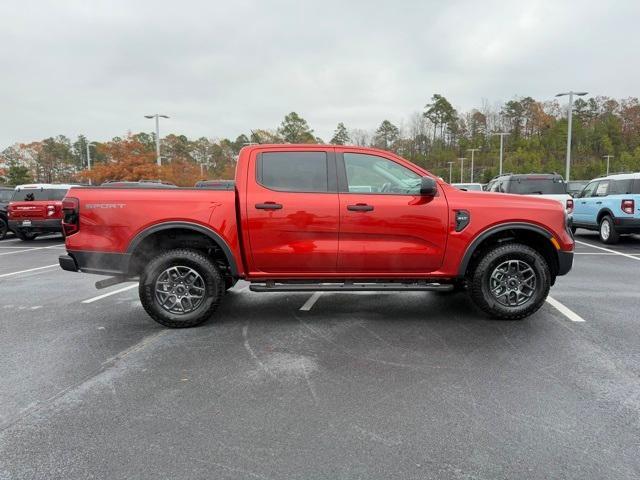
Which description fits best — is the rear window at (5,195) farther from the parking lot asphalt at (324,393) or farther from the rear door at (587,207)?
the rear door at (587,207)

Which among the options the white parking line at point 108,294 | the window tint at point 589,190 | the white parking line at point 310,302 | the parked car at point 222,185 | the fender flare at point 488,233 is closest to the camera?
the fender flare at point 488,233

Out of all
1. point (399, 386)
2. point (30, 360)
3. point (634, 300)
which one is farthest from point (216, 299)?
point (634, 300)

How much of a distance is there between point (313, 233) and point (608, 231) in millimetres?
10379

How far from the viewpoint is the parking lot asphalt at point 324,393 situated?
259cm

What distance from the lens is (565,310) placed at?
5590 millimetres

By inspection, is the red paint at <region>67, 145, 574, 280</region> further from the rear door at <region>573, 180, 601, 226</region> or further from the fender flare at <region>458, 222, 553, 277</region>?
the rear door at <region>573, 180, 601, 226</region>

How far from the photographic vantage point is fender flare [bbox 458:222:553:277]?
495cm

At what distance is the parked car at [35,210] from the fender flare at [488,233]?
12223mm

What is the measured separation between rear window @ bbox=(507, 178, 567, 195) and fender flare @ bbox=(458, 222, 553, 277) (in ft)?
22.5

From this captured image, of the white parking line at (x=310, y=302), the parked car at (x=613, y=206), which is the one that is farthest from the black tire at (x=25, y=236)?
the parked car at (x=613, y=206)

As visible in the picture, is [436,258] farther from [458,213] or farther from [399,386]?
[399,386]

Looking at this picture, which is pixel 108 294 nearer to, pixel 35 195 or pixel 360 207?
pixel 360 207

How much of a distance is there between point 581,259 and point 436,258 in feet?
20.7

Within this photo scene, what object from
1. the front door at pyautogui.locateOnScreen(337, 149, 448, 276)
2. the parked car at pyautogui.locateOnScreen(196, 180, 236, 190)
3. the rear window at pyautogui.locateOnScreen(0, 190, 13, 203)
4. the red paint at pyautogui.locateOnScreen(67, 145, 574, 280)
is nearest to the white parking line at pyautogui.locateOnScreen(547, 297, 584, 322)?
the red paint at pyautogui.locateOnScreen(67, 145, 574, 280)
